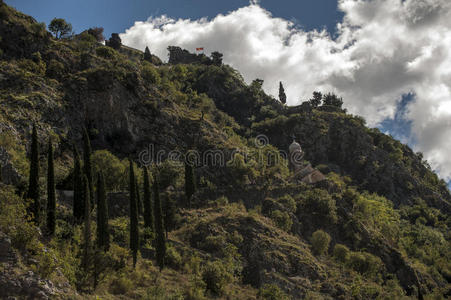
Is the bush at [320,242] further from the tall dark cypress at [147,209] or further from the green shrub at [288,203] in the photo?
the tall dark cypress at [147,209]

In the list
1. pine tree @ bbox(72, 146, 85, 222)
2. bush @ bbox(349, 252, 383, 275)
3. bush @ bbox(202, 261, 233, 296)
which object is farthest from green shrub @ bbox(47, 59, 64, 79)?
bush @ bbox(349, 252, 383, 275)

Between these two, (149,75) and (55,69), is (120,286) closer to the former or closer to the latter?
(55,69)

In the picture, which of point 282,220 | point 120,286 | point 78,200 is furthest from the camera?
point 282,220

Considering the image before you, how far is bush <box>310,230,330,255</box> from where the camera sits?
53750 millimetres

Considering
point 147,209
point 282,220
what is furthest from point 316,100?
point 147,209

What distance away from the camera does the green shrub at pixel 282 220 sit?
181 feet

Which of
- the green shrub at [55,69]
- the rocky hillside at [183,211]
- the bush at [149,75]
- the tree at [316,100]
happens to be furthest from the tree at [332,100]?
the green shrub at [55,69]

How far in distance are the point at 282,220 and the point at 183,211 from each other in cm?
1458

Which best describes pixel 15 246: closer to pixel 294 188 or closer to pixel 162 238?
pixel 162 238

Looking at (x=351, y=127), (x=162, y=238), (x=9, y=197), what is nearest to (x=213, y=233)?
(x=162, y=238)

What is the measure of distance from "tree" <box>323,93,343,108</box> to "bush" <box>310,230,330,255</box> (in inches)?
3471

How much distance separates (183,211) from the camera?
52.6 metres

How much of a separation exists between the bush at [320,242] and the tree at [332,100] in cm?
8816

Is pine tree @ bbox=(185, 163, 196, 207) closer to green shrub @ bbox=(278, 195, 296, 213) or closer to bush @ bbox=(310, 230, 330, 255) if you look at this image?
green shrub @ bbox=(278, 195, 296, 213)
